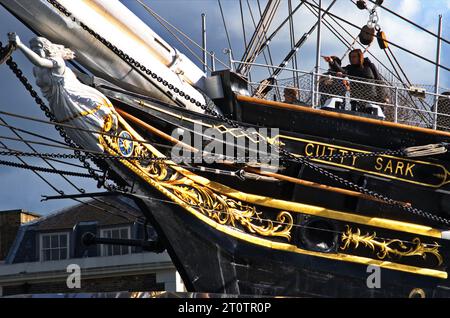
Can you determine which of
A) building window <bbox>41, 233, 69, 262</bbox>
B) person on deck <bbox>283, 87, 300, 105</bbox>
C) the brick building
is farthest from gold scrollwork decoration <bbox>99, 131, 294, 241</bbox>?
building window <bbox>41, 233, 69, 262</bbox>

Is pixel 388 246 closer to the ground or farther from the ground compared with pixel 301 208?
closer to the ground

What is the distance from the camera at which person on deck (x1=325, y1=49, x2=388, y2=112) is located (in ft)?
45.5

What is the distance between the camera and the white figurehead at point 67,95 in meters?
11.6

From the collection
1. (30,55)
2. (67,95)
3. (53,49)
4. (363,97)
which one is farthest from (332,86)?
(30,55)

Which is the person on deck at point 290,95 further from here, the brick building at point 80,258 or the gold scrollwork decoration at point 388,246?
the brick building at point 80,258

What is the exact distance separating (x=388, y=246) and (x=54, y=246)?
12507 millimetres

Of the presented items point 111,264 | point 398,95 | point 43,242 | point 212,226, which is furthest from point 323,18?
point 43,242

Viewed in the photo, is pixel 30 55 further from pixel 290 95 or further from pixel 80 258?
pixel 80 258

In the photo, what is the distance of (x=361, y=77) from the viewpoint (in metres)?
14.2

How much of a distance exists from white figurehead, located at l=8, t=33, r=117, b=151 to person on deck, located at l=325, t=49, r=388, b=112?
3430 millimetres

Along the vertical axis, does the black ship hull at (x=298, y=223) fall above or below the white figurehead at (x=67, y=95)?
below

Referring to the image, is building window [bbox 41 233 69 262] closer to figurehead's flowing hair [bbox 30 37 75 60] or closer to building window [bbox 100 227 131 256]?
building window [bbox 100 227 131 256]

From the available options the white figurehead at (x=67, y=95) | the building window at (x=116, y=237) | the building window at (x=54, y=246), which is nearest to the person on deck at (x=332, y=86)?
the white figurehead at (x=67, y=95)
